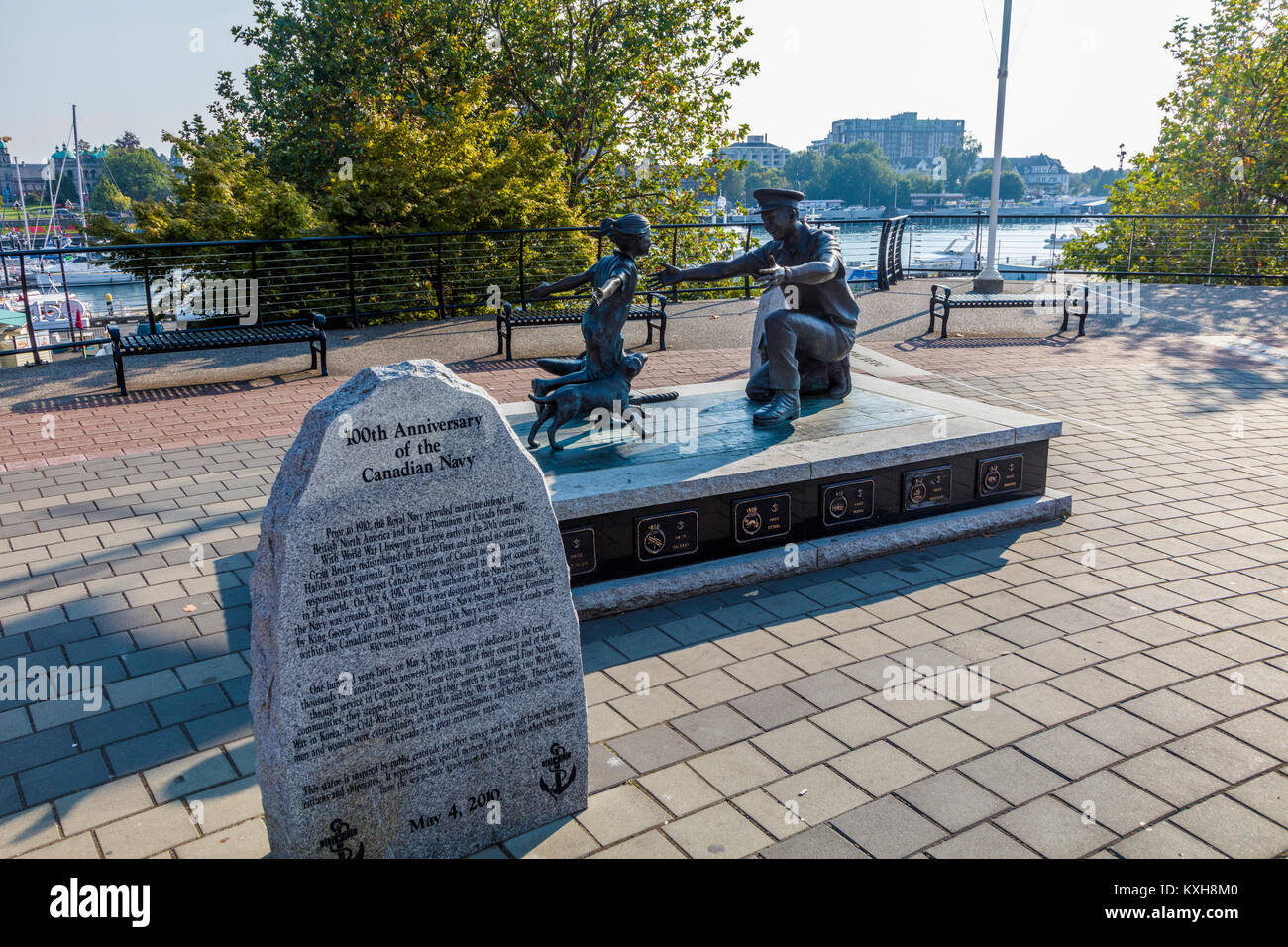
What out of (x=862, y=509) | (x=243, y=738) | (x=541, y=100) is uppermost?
(x=541, y=100)

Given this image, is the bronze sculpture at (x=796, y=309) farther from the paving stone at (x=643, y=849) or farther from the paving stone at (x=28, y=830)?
the paving stone at (x=28, y=830)

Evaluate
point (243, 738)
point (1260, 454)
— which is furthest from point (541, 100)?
point (243, 738)

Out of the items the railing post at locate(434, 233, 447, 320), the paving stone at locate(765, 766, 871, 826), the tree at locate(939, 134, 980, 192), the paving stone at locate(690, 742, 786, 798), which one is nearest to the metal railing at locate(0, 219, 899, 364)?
the railing post at locate(434, 233, 447, 320)

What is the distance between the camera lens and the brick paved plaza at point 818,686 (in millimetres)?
3621

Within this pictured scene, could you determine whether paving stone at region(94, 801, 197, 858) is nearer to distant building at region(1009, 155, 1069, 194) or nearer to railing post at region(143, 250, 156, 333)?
railing post at region(143, 250, 156, 333)

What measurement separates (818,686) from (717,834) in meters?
1.29

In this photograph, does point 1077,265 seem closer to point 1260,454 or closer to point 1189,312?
point 1189,312

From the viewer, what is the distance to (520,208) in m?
15.3

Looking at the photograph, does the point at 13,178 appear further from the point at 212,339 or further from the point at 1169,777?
the point at 1169,777

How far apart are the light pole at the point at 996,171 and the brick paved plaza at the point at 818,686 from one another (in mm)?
11706

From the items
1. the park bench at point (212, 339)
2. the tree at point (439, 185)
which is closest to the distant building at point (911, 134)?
the tree at point (439, 185)

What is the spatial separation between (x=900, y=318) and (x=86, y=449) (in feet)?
39.2

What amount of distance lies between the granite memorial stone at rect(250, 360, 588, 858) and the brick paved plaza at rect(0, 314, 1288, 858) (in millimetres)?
450

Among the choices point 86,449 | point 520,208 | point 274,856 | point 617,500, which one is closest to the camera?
point 274,856
